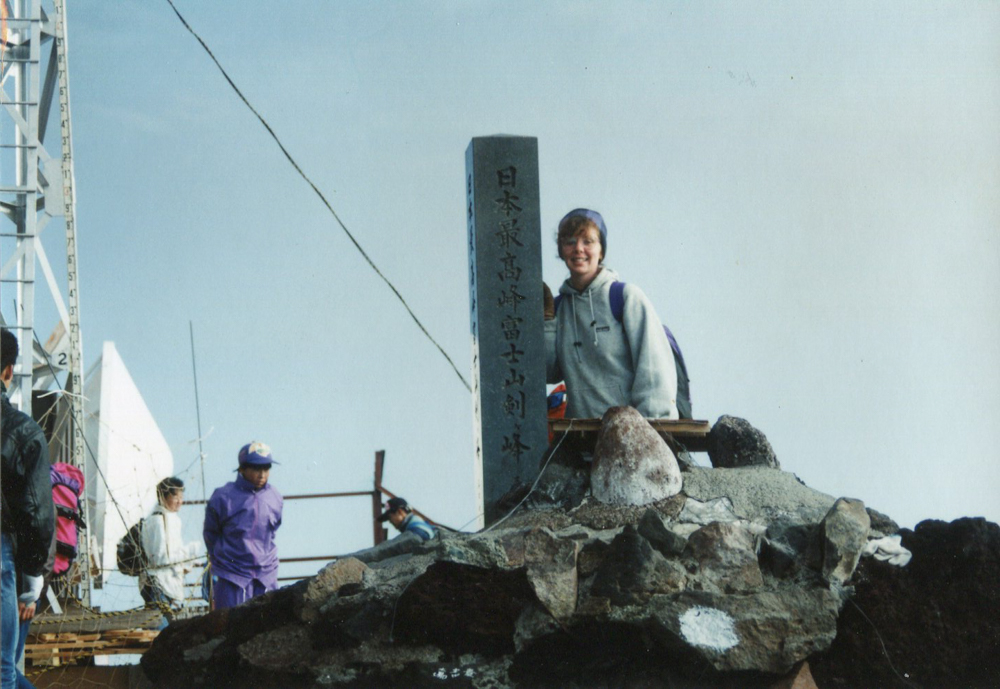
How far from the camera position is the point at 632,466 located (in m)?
6.07

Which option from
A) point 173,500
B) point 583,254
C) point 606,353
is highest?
point 583,254

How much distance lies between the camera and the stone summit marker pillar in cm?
673

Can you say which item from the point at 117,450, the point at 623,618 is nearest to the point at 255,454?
the point at 623,618

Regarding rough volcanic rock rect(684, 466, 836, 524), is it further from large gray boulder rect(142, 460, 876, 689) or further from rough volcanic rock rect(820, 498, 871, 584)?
rough volcanic rock rect(820, 498, 871, 584)

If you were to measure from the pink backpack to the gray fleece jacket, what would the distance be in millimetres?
3207

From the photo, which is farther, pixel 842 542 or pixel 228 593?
pixel 228 593

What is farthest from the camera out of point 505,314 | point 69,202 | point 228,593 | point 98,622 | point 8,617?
point 69,202

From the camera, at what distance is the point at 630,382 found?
22.9 feet

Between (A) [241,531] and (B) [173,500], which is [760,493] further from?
(B) [173,500]

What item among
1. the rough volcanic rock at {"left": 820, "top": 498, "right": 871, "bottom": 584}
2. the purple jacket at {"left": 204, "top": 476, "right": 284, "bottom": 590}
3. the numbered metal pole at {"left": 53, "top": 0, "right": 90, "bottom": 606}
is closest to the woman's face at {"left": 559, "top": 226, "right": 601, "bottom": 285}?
the rough volcanic rock at {"left": 820, "top": 498, "right": 871, "bottom": 584}

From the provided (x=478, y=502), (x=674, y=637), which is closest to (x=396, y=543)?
(x=478, y=502)

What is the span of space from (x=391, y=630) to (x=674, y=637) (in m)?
1.51

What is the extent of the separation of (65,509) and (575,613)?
3265 millimetres

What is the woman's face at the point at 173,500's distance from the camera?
342 inches
